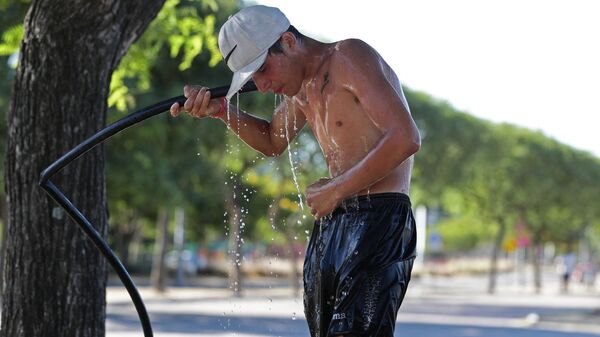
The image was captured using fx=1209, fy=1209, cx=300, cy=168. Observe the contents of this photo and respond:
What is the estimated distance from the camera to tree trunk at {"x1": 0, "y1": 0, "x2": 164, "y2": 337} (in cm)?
589

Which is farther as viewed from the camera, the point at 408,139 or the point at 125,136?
the point at 125,136

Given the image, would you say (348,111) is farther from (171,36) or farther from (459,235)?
(459,235)

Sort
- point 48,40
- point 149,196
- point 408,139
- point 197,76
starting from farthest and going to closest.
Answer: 1. point 149,196
2. point 197,76
3. point 48,40
4. point 408,139

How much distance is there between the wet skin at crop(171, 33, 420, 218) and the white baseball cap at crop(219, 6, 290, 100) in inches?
1.7

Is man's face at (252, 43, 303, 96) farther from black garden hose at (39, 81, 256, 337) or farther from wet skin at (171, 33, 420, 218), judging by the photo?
black garden hose at (39, 81, 256, 337)

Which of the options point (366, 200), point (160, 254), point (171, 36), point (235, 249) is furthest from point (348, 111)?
point (160, 254)

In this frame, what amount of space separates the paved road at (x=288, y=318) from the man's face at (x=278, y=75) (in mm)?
12949

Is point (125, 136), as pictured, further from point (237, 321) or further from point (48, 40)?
point (48, 40)

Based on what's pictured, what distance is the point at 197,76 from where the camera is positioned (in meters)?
28.2

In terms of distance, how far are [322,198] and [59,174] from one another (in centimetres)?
267

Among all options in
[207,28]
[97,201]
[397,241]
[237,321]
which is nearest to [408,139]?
[397,241]

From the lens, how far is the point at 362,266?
3625mm

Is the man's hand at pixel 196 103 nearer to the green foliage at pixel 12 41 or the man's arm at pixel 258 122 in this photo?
the man's arm at pixel 258 122

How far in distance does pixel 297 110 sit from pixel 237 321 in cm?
1967
